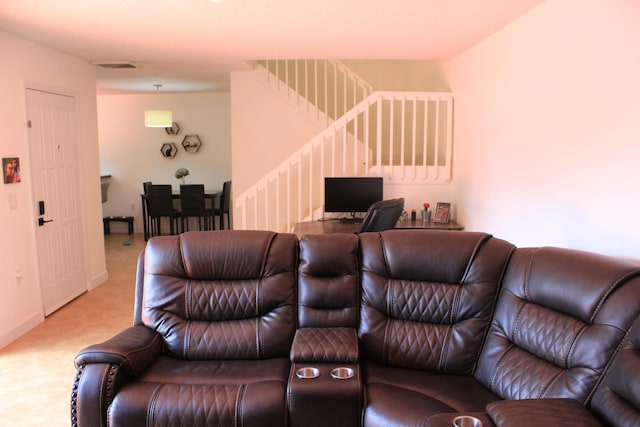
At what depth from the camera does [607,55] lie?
2.38 meters

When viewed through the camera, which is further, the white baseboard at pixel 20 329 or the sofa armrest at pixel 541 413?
the white baseboard at pixel 20 329

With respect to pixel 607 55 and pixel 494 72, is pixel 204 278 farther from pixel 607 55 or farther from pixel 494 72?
pixel 494 72

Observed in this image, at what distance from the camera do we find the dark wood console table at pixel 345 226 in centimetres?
465

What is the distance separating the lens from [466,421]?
1.75m

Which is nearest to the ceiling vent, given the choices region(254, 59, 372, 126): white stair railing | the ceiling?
the ceiling

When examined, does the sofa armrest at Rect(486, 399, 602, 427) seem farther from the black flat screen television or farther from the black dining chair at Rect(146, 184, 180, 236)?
the black dining chair at Rect(146, 184, 180, 236)

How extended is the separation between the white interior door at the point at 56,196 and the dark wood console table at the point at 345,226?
2.30m

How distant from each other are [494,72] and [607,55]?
154 cm

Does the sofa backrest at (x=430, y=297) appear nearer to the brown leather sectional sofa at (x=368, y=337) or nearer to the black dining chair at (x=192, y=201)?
the brown leather sectional sofa at (x=368, y=337)

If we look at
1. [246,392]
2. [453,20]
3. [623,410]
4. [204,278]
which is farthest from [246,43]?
[623,410]

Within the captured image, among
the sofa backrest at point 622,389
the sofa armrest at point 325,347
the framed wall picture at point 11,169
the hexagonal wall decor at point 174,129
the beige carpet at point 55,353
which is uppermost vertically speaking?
the hexagonal wall decor at point 174,129

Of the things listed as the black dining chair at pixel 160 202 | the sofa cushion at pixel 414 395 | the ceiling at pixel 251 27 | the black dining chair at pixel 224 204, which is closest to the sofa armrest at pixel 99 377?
the sofa cushion at pixel 414 395

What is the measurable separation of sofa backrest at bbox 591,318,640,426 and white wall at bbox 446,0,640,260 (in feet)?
2.17

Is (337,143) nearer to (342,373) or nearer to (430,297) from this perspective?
(430,297)
